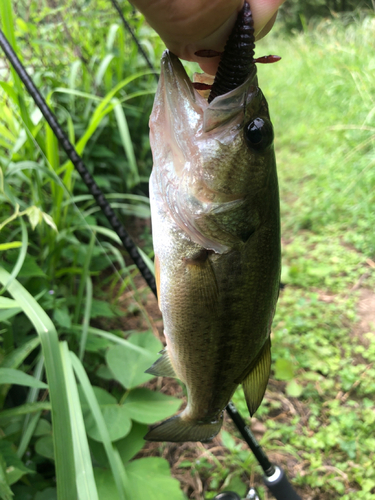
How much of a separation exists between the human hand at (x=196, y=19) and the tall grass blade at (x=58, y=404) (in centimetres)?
74

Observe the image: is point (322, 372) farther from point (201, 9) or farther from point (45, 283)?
point (201, 9)

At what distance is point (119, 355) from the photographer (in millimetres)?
1357

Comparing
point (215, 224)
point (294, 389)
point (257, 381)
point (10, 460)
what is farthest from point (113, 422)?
point (294, 389)

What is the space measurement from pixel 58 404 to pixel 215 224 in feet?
1.81

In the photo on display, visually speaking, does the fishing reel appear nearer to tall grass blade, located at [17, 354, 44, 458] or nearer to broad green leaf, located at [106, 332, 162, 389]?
broad green leaf, located at [106, 332, 162, 389]

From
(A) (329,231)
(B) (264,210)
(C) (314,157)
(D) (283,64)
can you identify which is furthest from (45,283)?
(D) (283,64)

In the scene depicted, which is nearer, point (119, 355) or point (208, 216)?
point (208, 216)

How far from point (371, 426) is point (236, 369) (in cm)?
119

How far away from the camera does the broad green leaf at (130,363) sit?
1309 mm

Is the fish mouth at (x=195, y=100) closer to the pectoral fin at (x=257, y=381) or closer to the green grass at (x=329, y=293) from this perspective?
the pectoral fin at (x=257, y=381)

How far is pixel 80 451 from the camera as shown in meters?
0.84

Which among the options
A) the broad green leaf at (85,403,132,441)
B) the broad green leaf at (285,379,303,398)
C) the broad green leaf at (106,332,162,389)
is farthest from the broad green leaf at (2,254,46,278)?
the broad green leaf at (285,379,303,398)

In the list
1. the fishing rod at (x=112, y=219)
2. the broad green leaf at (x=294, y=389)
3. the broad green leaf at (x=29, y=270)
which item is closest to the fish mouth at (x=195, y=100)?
the fishing rod at (x=112, y=219)

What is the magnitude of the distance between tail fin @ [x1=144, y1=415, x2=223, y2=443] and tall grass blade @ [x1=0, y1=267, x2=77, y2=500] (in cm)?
27
